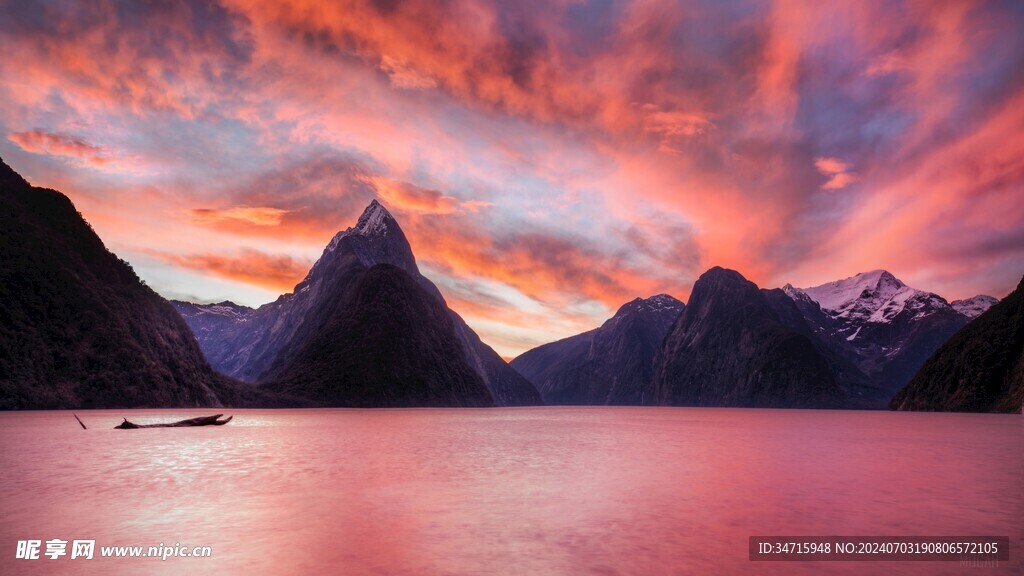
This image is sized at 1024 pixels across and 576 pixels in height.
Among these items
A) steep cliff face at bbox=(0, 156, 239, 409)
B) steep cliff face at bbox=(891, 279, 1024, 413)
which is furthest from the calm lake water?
steep cliff face at bbox=(891, 279, 1024, 413)

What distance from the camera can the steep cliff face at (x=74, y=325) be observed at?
121 meters

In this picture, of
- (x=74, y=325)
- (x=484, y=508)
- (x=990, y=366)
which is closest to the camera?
(x=484, y=508)

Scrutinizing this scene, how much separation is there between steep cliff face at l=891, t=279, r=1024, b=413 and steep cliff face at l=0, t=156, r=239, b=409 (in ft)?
671

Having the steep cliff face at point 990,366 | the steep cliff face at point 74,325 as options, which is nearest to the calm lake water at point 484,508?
the steep cliff face at point 74,325

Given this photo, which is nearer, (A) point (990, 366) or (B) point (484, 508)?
(B) point (484, 508)

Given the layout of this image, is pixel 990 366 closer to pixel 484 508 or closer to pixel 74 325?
pixel 484 508

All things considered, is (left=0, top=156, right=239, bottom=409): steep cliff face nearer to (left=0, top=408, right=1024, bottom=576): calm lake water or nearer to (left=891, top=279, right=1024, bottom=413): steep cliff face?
(left=0, top=408, right=1024, bottom=576): calm lake water

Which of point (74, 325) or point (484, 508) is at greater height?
point (74, 325)

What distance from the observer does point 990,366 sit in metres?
171

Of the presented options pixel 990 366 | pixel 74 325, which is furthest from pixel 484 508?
pixel 990 366

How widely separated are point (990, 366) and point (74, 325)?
750 ft

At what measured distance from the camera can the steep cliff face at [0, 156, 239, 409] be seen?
4756 inches

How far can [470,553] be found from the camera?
14.3 metres

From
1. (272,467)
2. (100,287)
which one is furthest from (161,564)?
(100,287)
